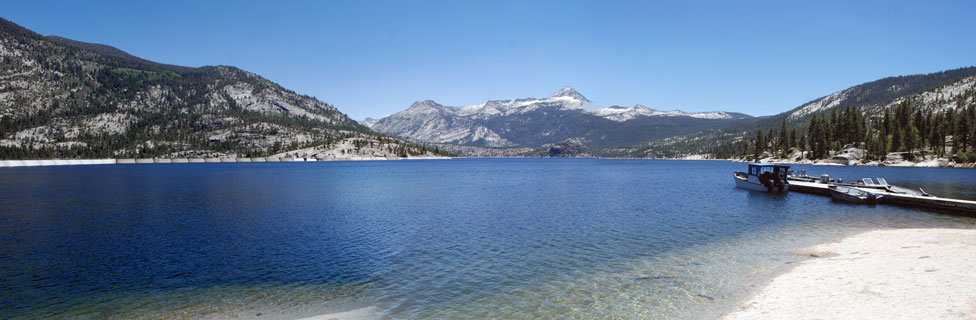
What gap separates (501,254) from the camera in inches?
1081

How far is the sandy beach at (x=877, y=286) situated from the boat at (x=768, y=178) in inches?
1856

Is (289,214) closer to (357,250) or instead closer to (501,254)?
(357,250)

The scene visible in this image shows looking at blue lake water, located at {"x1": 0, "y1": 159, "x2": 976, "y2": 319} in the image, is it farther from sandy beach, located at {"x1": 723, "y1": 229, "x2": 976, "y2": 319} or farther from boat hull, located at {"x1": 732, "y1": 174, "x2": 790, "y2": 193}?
boat hull, located at {"x1": 732, "y1": 174, "x2": 790, "y2": 193}

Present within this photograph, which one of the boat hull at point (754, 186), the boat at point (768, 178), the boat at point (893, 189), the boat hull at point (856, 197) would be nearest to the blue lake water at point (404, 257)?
the boat hull at point (856, 197)

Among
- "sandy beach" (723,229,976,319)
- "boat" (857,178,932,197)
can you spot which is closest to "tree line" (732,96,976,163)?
"boat" (857,178,932,197)

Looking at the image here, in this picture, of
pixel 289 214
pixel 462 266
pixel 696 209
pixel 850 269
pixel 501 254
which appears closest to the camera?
pixel 850 269

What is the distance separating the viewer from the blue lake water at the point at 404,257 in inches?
719

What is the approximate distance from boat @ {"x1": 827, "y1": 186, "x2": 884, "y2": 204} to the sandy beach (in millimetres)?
32729

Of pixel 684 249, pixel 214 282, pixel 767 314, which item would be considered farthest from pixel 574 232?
pixel 214 282

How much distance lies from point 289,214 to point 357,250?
2083cm

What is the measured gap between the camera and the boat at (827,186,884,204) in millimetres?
53594

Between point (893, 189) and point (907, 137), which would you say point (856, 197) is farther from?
point (907, 137)

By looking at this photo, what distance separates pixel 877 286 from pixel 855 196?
48.1m

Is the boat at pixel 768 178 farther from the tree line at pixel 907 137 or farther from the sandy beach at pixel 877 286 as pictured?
the tree line at pixel 907 137
